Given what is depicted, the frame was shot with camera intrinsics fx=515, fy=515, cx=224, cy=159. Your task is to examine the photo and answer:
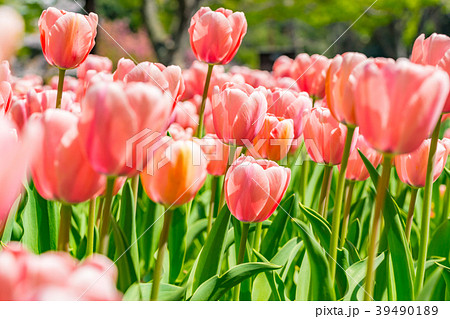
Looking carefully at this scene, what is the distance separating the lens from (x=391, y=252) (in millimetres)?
905

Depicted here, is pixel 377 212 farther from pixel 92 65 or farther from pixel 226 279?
pixel 92 65

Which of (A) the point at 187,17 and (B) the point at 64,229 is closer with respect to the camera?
(B) the point at 64,229

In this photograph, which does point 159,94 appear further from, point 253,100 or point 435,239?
point 435,239

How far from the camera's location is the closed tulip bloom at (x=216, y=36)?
1.41 meters

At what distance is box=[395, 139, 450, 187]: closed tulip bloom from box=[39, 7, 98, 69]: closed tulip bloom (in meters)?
0.74

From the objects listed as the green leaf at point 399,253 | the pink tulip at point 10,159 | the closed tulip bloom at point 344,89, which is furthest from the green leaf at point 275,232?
the pink tulip at point 10,159

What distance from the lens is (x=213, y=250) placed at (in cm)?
90

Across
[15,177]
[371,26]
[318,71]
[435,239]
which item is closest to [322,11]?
[371,26]

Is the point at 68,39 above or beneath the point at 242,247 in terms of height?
above

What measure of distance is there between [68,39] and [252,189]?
591 mm

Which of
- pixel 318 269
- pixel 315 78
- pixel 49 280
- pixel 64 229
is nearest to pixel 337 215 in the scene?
pixel 318 269

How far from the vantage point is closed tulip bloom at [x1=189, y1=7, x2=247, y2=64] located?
1.41 m

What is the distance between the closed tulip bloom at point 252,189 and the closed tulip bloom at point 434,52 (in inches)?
11.7

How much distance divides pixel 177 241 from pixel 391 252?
0.54 metres
